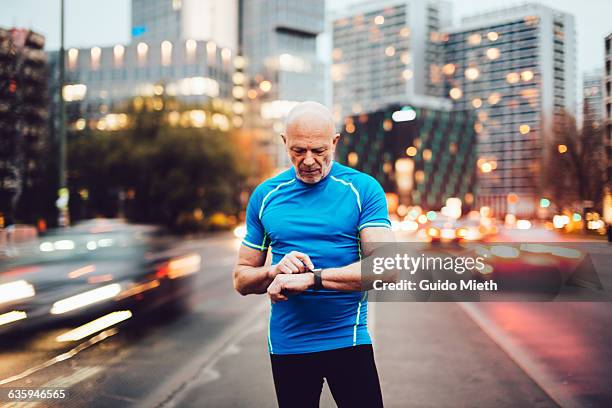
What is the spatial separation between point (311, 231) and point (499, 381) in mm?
4616

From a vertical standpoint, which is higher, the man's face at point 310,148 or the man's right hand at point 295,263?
the man's face at point 310,148

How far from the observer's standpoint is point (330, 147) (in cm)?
260

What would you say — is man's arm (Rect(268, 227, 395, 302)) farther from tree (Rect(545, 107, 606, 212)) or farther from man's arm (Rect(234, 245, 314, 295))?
tree (Rect(545, 107, 606, 212))

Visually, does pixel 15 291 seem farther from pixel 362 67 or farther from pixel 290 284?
pixel 362 67

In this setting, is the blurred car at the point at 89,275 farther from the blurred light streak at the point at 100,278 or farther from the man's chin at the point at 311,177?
the man's chin at the point at 311,177

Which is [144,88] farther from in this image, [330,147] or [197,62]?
[330,147]

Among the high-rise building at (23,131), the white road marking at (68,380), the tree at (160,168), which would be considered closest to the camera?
the white road marking at (68,380)

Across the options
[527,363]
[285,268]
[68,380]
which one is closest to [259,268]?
[285,268]

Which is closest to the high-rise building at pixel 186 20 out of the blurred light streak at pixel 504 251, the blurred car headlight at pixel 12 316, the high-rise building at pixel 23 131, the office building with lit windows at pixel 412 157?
the office building with lit windows at pixel 412 157

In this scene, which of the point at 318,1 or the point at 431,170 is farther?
the point at 318,1

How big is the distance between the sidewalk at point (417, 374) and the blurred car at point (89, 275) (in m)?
2.32

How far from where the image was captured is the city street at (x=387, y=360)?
19.3 feet

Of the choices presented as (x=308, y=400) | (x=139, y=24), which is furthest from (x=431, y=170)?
(x=308, y=400)

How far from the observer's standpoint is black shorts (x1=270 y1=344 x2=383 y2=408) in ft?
8.63
